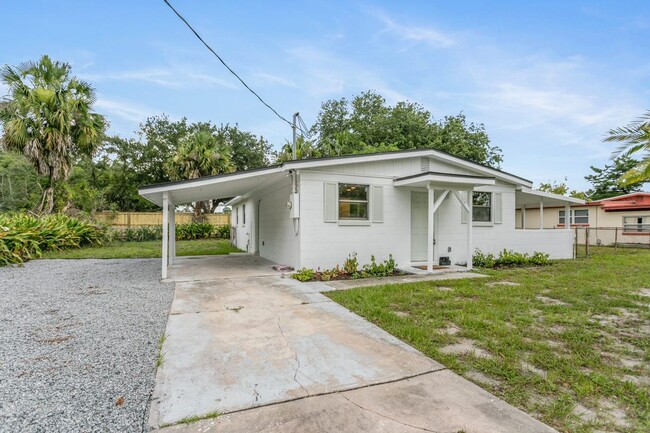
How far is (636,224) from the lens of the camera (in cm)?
1614

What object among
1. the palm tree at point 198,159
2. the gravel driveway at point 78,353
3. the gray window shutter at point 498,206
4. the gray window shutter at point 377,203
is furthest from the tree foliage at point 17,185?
the gray window shutter at point 498,206

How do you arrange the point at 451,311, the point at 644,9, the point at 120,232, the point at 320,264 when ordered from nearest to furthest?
the point at 451,311
the point at 644,9
the point at 320,264
the point at 120,232

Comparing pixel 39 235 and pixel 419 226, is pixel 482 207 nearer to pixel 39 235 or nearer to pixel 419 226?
pixel 419 226

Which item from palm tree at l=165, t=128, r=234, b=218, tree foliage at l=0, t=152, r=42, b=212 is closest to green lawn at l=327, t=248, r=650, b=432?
palm tree at l=165, t=128, r=234, b=218

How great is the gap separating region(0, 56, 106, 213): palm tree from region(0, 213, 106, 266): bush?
1.69 metres

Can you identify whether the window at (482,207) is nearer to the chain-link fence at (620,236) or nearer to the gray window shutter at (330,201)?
the gray window shutter at (330,201)

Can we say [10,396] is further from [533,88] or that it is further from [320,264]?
[533,88]

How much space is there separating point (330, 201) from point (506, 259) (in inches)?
229

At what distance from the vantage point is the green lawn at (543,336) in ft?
8.05

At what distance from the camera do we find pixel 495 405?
2406mm

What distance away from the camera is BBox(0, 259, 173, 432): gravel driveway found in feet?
7.32

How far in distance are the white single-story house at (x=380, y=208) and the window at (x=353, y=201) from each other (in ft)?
0.08

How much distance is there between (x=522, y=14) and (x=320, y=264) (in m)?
8.01

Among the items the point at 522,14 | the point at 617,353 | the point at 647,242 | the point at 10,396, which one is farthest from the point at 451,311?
the point at 647,242
